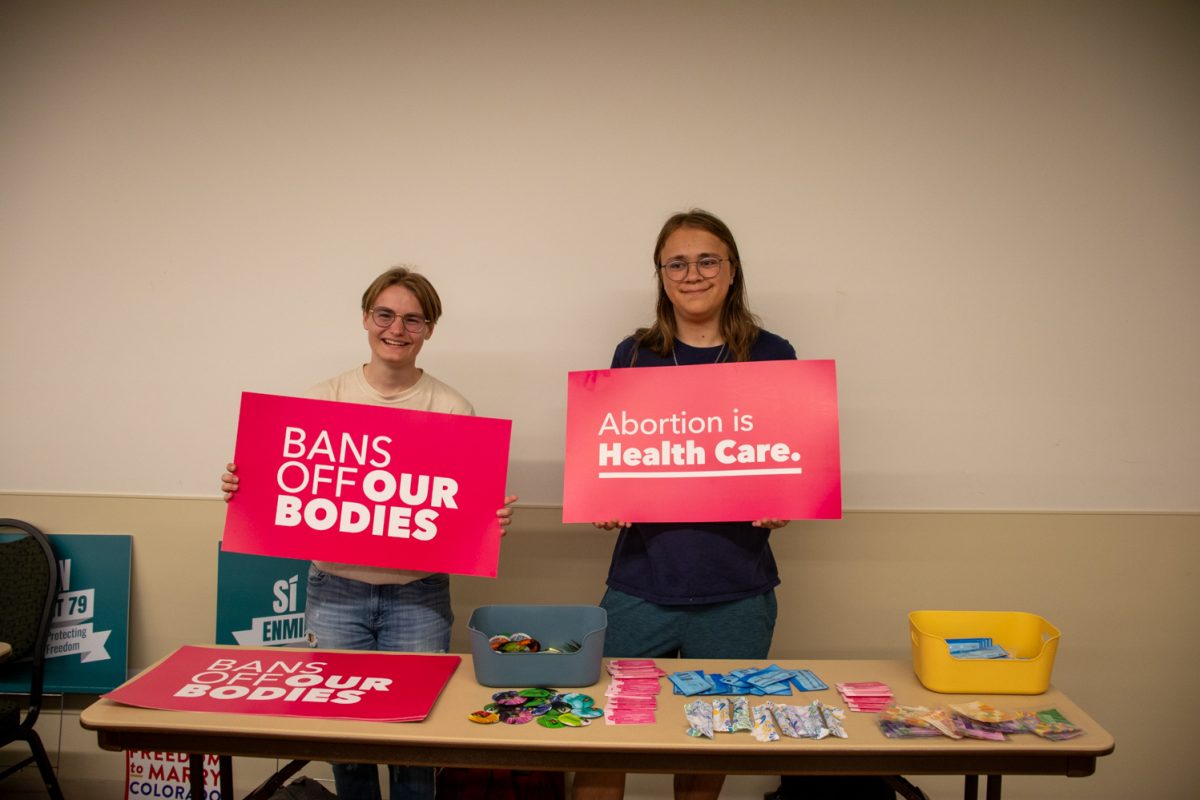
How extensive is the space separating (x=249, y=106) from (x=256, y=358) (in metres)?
0.90

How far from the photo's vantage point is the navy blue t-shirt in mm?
1922

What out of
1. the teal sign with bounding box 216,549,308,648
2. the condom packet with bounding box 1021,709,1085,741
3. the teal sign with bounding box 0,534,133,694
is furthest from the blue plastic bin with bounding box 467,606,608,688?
the teal sign with bounding box 0,534,133,694

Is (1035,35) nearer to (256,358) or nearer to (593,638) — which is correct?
(593,638)

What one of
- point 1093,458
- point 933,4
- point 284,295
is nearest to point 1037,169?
point 933,4

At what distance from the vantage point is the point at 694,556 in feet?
6.38

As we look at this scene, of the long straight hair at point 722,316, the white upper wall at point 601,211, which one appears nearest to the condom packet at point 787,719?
the long straight hair at point 722,316

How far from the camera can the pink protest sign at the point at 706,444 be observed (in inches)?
76.9

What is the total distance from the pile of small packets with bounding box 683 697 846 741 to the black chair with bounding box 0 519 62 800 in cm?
225

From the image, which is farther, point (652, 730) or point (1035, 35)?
point (1035, 35)

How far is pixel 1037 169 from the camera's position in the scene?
263cm

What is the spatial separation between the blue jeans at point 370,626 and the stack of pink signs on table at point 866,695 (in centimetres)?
104

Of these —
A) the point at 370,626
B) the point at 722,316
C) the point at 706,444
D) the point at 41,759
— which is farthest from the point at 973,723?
the point at 41,759

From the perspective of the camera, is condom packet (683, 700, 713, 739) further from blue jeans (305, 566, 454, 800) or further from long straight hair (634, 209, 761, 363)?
long straight hair (634, 209, 761, 363)

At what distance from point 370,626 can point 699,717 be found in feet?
3.06
